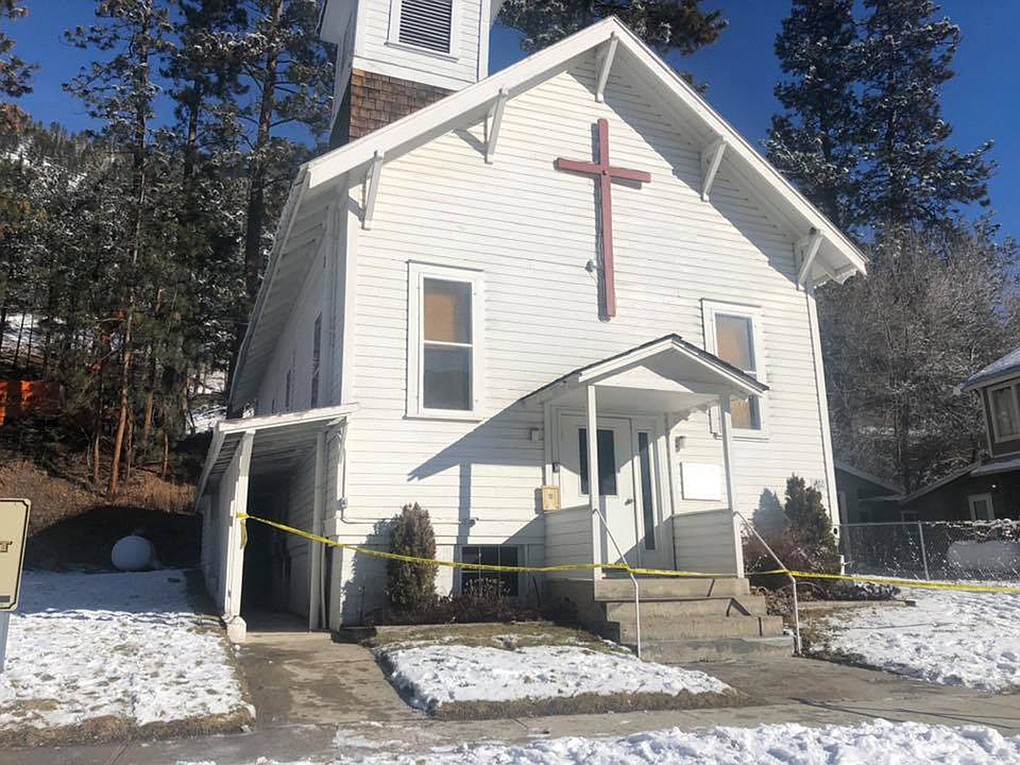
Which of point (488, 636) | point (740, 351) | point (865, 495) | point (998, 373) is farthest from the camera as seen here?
point (865, 495)

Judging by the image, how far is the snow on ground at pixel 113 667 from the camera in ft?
19.8

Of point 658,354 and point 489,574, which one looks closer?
point 658,354

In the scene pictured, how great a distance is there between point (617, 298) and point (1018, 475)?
16214mm

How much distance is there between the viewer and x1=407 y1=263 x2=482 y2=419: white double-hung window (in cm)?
1121

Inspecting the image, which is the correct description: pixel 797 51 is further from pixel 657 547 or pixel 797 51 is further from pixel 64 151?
pixel 64 151

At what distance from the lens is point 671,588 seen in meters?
9.75

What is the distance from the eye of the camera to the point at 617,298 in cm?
1261

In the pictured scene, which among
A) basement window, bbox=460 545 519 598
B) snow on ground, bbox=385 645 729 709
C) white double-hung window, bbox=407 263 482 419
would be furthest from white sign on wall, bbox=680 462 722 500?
snow on ground, bbox=385 645 729 709

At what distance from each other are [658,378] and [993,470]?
16809 millimetres

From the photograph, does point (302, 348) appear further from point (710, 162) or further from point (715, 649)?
point (715, 649)

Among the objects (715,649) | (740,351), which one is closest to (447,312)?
(740,351)

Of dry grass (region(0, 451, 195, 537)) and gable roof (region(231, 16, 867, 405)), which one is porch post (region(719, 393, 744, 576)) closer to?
gable roof (region(231, 16, 867, 405))

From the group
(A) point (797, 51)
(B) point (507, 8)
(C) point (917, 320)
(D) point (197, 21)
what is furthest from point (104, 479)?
(A) point (797, 51)

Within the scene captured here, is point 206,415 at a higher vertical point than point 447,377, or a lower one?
higher
